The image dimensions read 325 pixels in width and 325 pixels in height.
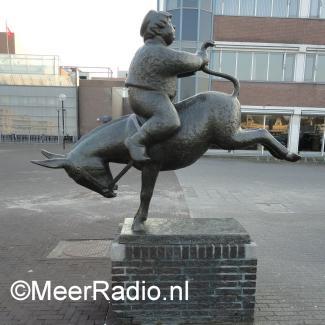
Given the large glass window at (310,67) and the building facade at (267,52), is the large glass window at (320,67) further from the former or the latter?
the large glass window at (310,67)

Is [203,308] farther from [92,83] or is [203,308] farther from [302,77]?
[92,83]

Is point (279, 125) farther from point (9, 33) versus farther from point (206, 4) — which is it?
point (9, 33)

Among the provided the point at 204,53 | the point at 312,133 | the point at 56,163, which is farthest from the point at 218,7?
the point at 56,163

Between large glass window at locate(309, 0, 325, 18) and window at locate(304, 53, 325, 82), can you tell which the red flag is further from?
window at locate(304, 53, 325, 82)

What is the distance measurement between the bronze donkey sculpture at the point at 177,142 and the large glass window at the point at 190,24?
18287mm

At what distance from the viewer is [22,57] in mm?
34719

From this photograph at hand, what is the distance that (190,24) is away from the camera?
20891 mm

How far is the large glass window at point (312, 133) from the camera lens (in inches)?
872

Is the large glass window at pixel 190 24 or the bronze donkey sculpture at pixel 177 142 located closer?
the bronze donkey sculpture at pixel 177 142

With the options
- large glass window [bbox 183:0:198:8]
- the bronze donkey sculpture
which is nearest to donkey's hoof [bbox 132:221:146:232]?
the bronze donkey sculpture

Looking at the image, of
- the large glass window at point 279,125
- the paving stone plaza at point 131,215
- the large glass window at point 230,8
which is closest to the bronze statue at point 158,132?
the paving stone plaza at point 131,215

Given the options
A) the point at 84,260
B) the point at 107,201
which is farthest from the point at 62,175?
the point at 84,260

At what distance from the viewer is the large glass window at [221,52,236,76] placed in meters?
21.6

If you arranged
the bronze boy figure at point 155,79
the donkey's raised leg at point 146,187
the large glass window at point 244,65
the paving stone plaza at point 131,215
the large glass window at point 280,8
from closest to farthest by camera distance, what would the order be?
the bronze boy figure at point 155,79
the donkey's raised leg at point 146,187
the paving stone plaza at point 131,215
the large glass window at point 280,8
the large glass window at point 244,65
